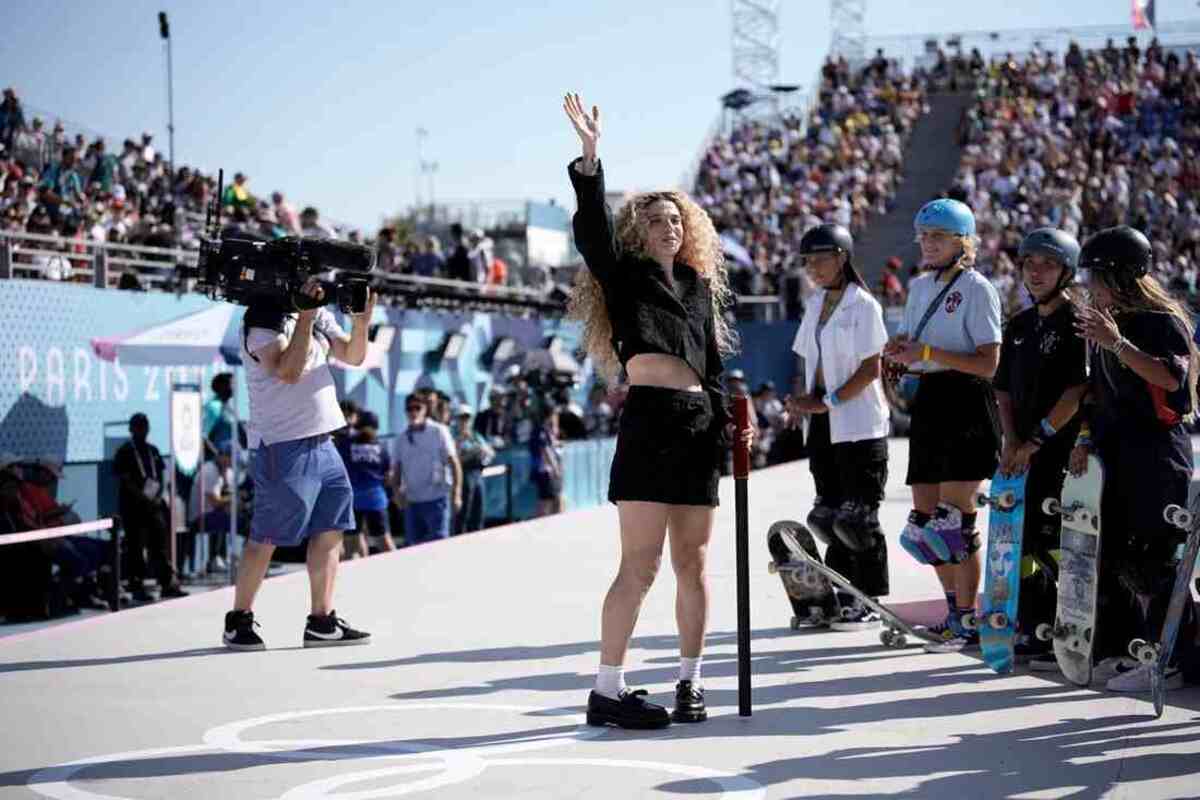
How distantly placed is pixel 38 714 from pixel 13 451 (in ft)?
26.8

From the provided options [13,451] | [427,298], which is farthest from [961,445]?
→ [427,298]

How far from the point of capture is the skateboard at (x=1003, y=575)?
656 cm

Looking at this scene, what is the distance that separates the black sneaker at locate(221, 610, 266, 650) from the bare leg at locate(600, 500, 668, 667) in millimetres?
2408

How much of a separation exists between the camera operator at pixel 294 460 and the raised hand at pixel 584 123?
207 centimetres

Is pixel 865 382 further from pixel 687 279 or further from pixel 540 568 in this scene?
pixel 540 568

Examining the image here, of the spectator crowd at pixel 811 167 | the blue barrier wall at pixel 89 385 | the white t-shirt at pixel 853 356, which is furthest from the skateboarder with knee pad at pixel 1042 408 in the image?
the spectator crowd at pixel 811 167

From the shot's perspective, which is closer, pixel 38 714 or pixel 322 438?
pixel 38 714

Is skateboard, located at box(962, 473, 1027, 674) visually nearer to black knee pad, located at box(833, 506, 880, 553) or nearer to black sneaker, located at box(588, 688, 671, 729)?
black knee pad, located at box(833, 506, 880, 553)

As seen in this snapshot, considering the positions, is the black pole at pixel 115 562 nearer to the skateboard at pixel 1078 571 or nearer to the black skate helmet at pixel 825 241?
the black skate helmet at pixel 825 241

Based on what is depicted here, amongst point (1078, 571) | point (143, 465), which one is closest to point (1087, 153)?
point (143, 465)

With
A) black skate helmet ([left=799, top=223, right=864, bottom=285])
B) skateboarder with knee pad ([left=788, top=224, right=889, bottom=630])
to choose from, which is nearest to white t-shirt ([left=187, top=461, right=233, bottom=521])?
skateboarder with knee pad ([left=788, top=224, right=889, bottom=630])

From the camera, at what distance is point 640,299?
5.59 meters

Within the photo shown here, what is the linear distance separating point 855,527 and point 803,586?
1.28 feet

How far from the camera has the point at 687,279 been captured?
227 inches
